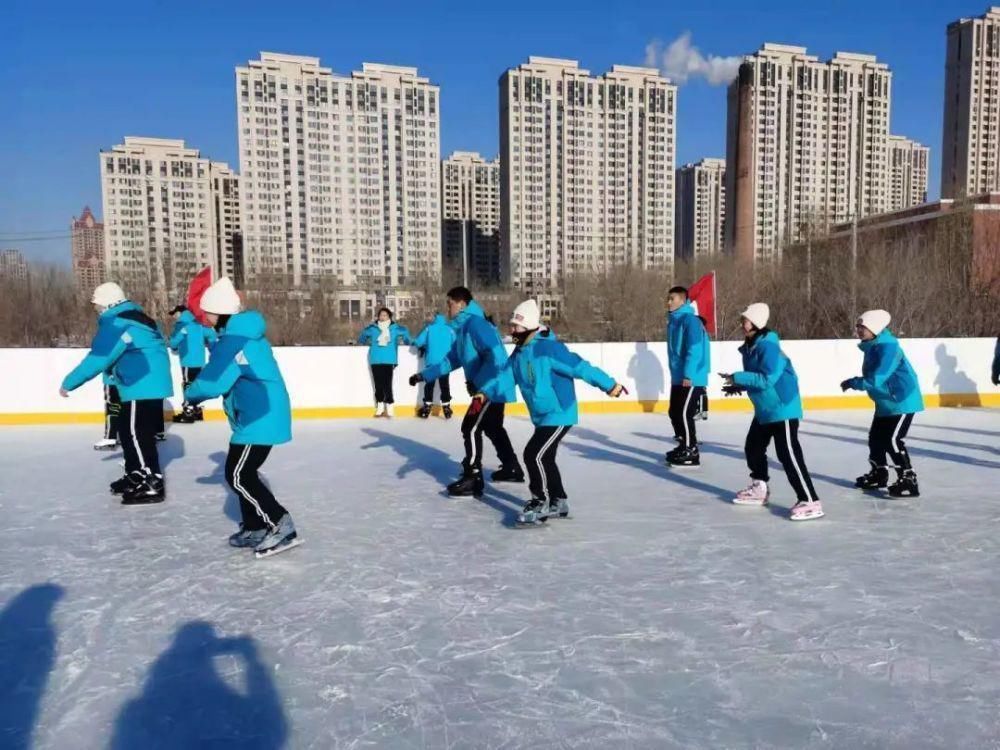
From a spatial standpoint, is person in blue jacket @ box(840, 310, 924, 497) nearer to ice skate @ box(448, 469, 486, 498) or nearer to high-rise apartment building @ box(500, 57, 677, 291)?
ice skate @ box(448, 469, 486, 498)

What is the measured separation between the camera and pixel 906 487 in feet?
17.4

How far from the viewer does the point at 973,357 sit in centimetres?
1101

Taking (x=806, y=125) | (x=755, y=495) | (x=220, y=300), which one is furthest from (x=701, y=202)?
(x=220, y=300)

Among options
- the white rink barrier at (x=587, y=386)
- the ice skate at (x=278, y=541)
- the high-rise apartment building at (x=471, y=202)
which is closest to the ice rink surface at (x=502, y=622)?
the ice skate at (x=278, y=541)

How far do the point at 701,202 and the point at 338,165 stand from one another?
39768 mm

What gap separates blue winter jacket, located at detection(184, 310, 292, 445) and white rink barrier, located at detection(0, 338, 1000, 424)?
234 inches

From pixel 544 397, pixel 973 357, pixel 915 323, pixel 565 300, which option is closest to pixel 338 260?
pixel 565 300

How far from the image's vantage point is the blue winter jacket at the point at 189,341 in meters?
8.68

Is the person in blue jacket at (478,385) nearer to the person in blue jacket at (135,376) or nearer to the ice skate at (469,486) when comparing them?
the ice skate at (469,486)

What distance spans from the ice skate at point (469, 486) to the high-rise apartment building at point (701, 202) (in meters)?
79.7

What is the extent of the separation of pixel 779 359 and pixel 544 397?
140 centimetres

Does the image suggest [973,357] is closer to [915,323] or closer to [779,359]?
[779,359]

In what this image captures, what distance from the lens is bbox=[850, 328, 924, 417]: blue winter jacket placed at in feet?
16.4

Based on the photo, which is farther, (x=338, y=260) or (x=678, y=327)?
(x=338, y=260)
